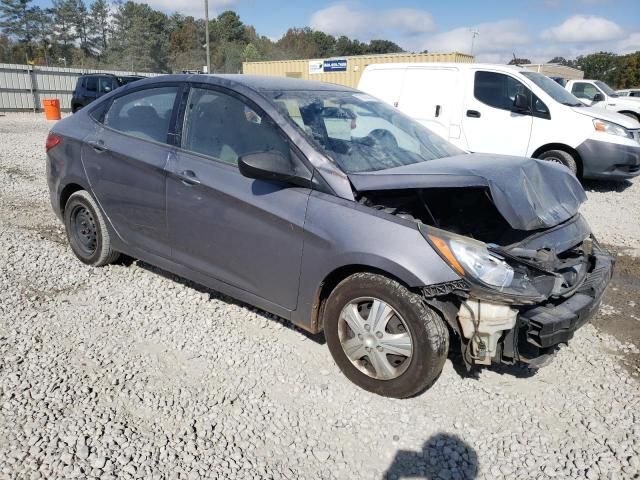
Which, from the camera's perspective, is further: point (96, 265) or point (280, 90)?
point (96, 265)

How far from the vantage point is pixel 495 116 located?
8.64m

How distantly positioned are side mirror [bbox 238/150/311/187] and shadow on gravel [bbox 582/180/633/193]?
7.72 m

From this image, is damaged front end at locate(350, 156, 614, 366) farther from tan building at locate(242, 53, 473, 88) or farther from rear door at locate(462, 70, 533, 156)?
tan building at locate(242, 53, 473, 88)

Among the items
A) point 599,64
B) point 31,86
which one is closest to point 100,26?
point 31,86

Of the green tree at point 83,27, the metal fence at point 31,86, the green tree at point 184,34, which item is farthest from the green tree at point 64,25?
the metal fence at point 31,86

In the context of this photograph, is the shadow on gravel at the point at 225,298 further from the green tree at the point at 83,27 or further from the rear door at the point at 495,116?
the green tree at the point at 83,27

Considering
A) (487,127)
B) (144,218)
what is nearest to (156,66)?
(487,127)

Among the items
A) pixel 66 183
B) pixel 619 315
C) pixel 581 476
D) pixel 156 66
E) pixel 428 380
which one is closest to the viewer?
pixel 581 476

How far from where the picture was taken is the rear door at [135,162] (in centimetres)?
370

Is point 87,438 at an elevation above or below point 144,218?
below

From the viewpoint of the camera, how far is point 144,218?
12.6ft

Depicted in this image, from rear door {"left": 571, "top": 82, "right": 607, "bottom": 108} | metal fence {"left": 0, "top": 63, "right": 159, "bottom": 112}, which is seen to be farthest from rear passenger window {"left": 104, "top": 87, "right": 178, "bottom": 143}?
metal fence {"left": 0, "top": 63, "right": 159, "bottom": 112}

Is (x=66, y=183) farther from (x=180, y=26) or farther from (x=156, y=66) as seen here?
(x=180, y=26)

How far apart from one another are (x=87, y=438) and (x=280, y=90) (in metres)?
2.42
